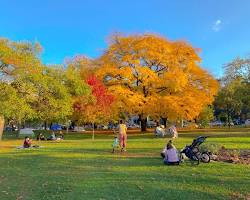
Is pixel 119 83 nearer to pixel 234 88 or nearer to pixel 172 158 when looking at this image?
pixel 234 88

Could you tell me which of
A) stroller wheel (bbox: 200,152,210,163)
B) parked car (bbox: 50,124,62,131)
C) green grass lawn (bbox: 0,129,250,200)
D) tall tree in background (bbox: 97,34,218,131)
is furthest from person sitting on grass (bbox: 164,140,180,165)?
parked car (bbox: 50,124,62,131)

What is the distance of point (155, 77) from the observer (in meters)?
44.6

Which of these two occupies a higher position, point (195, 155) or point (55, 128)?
point (55, 128)

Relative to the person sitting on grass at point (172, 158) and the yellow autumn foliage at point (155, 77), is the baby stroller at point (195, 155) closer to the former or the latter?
the person sitting on grass at point (172, 158)

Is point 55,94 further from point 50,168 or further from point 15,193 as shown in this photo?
point 15,193

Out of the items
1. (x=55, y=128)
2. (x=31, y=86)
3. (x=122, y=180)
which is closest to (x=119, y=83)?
(x=31, y=86)

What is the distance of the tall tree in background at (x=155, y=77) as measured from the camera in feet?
143

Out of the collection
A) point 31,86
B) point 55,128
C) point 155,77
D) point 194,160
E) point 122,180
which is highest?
point 155,77

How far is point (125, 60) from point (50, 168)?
3168 centimetres

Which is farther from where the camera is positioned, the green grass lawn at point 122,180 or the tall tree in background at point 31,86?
the tall tree in background at point 31,86

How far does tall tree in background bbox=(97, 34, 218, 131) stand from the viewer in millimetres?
43469

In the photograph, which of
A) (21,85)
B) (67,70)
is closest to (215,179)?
(21,85)

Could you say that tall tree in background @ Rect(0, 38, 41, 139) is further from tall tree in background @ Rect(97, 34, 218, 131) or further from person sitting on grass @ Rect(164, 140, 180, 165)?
person sitting on grass @ Rect(164, 140, 180, 165)

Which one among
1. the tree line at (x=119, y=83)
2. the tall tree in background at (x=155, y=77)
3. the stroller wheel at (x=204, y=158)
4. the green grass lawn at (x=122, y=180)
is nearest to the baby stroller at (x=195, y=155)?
the stroller wheel at (x=204, y=158)
